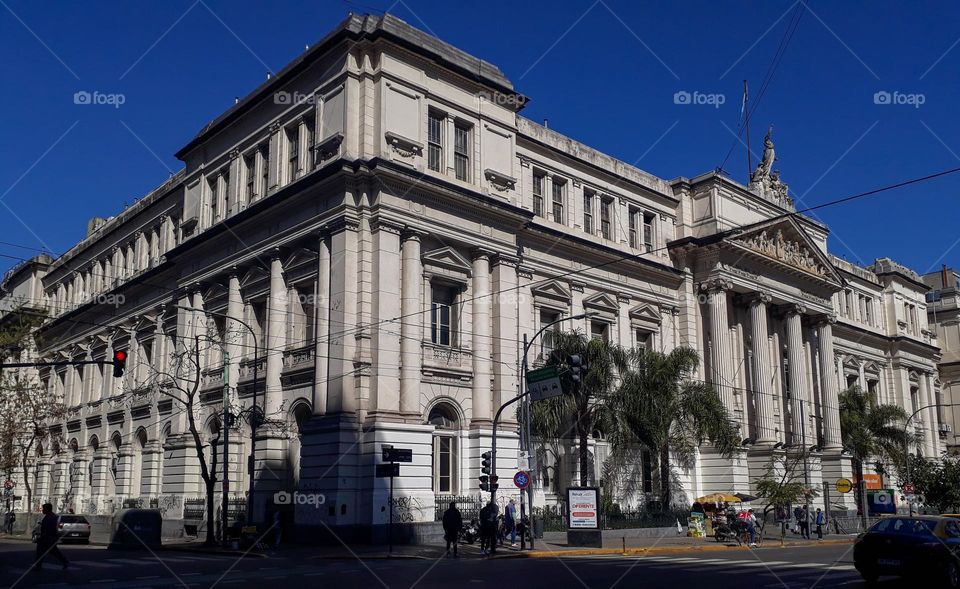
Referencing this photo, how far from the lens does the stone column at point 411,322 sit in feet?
111

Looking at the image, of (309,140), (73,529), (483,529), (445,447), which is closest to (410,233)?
(309,140)

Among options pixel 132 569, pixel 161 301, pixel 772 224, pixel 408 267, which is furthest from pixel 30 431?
pixel 772 224

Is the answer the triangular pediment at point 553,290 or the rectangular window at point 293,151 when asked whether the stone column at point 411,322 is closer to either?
the rectangular window at point 293,151

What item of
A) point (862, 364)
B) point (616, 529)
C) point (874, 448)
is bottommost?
point (616, 529)

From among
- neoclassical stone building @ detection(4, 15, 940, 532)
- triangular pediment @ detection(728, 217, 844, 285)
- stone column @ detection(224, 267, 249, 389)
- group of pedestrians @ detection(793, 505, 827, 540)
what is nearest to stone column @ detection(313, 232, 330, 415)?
neoclassical stone building @ detection(4, 15, 940, 532)

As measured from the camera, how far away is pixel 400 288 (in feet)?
114

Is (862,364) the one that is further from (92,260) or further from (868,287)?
(92,260)

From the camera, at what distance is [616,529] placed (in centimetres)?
3772

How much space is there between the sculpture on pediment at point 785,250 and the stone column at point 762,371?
2.76 meters

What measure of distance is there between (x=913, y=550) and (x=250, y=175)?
32.9 metres

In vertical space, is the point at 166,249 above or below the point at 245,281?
above

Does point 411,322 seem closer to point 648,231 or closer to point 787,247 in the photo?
point 648,231

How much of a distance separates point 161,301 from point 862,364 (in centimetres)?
5038

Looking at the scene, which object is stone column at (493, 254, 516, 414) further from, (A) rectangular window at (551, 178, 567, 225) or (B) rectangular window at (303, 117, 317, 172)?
(B) rectangular window at (303, 117, 317, 172)
